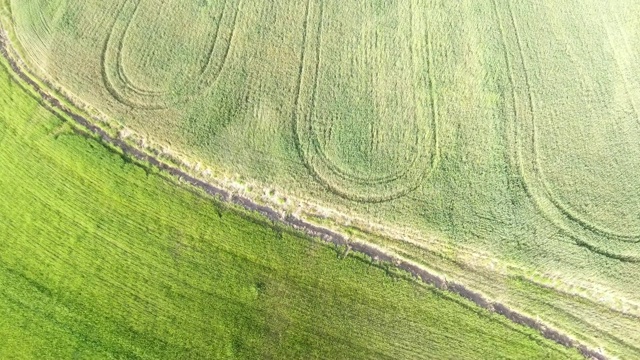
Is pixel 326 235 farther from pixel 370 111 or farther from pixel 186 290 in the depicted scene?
pixel 186 290

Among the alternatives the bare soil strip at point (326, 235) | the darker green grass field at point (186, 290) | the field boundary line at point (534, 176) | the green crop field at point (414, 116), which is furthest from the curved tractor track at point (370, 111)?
the field boundary line at point (534, 176)

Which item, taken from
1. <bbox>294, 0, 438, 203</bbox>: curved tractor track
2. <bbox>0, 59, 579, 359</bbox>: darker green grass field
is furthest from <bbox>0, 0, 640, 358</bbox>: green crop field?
<bbox>0, 59, 579, 359</bbox>: darker green grass field

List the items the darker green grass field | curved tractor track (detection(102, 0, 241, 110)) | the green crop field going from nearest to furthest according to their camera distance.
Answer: the darker green grass field < the green crop field < curved tractor track (detection(102, 0, 241, 110))

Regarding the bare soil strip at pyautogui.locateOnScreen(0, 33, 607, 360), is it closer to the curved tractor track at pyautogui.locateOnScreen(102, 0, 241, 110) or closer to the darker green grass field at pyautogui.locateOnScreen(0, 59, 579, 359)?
the darker green grass field at pyautogui.locateOnScreen(0, 59, 579, 359)

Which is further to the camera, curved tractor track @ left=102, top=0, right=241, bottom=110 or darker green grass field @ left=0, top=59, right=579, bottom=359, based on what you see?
curved tractor track @ left=102, top=0, right=241, bottom=110

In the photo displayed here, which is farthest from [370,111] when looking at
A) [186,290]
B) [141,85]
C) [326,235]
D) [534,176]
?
[186,290]

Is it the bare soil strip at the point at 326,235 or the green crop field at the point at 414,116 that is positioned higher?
the green crop field at the point at 414,116

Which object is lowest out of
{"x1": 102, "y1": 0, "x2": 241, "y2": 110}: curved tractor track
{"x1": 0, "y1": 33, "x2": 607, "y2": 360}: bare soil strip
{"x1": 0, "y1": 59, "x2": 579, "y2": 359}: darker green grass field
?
{"x1": 0, "y1": 59, "x2": 579, "y2": 359}: darker green grass field

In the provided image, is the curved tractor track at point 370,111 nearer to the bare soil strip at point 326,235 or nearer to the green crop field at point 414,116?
the green crop field at point 414,116
